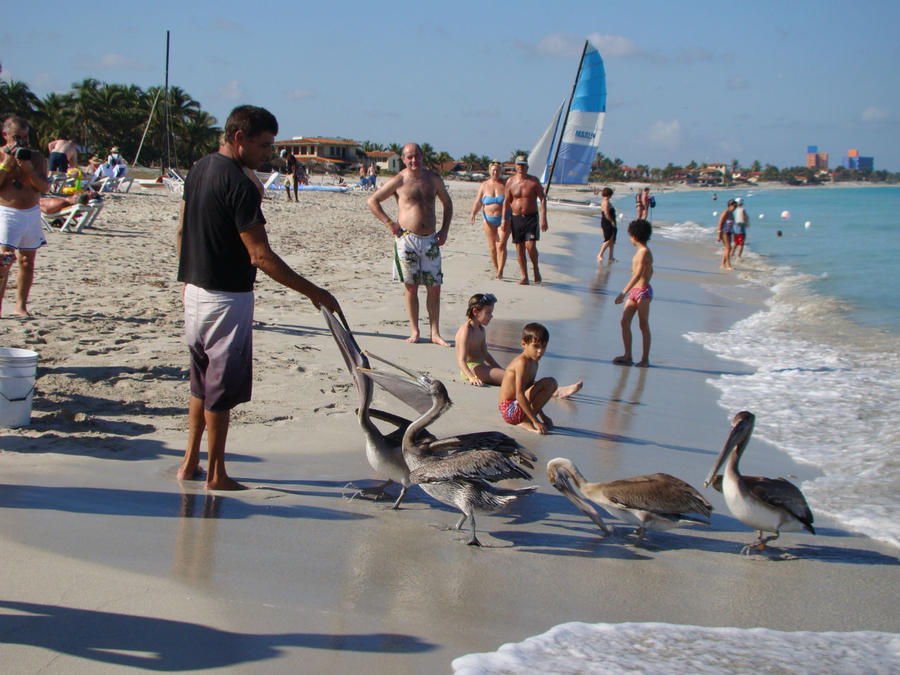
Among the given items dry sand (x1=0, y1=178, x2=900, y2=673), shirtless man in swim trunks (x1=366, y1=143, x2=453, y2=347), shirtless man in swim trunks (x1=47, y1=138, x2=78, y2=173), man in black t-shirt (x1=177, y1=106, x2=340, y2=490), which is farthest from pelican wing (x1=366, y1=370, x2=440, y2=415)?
shirtless man in swim trunks (x1=47, y1=138, x2=78, y2=173)

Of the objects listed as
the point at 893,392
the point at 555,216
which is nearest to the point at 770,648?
the point at 893,392

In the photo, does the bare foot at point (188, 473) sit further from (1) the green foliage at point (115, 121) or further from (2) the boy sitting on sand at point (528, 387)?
(1) the green foliage at point (115, 121)

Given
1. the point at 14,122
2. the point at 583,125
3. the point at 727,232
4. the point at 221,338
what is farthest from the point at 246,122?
the point at 583,125

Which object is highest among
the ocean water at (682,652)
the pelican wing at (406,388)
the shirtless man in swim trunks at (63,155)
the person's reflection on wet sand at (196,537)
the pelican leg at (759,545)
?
the shirtless man in swim trunks at (63,155)

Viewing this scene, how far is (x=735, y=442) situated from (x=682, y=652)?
1.35m

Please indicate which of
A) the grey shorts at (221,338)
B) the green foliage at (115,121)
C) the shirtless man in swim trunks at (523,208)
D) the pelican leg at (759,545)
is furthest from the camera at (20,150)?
the green foliage at (115,121)

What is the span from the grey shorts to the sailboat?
87.8 feet

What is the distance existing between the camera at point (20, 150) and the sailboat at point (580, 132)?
2430cm

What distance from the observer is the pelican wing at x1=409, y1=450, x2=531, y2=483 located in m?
3.72

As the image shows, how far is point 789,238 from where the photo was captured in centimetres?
3262

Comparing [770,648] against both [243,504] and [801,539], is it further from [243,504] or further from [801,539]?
[243,504]

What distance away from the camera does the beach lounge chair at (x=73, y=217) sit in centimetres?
1446

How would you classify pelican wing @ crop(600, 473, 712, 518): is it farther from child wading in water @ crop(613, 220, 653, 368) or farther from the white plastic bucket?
child wading in water @ crop(613, 220, 653, 368)

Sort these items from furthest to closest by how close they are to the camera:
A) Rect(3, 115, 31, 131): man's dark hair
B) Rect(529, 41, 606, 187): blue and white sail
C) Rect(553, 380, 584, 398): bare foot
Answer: Rect(529, 41, 606, 187): blue and white sail
Rect(3, 115, 31, 131): man's dark hair
Rect(553, 380, 584, 398): bare foot
